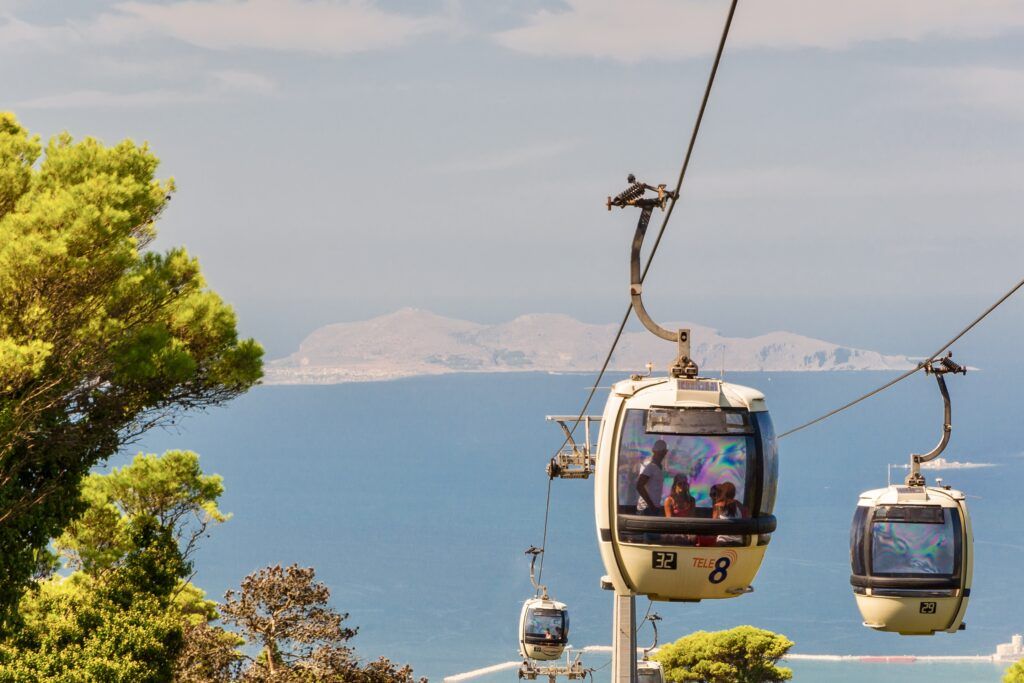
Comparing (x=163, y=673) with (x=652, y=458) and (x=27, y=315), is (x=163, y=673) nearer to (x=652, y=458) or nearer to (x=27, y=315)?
(x=27, y=315)

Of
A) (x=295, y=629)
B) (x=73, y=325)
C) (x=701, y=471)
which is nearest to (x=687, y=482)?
(x=701, y=471)

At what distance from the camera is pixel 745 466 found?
956 centimetres

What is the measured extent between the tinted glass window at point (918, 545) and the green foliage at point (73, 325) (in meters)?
9.62

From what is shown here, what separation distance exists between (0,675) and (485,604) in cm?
14812

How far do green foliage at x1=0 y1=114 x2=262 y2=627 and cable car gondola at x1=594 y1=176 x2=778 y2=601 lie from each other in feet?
27.8

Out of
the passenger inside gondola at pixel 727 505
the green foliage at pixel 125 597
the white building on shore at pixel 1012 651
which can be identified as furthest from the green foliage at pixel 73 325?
the white building on shore at pixel 1012 651

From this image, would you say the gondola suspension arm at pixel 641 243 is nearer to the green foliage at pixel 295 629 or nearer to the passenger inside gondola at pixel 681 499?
the passenger inside gondola at pixel 681 499

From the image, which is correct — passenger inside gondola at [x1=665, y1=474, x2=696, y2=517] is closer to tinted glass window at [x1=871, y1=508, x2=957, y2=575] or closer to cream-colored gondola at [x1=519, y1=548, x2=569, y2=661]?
tinted glass window at [x1=871, y1=508, x2=957, y2=575]

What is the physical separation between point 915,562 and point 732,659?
40.6 metres

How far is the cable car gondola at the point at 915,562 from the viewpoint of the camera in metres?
13.8

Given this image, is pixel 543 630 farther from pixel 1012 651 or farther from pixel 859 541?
pixel 1012 651

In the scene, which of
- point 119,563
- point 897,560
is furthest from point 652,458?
point 119,563

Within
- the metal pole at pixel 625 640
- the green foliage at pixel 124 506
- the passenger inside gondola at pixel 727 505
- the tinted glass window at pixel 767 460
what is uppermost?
the green foliage at pixel 124 506

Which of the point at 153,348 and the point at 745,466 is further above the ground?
the point at 153,348
